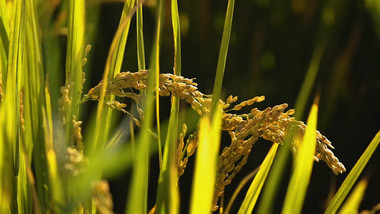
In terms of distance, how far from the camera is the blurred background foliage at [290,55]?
1952mm

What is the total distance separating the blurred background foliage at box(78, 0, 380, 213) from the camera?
195cm

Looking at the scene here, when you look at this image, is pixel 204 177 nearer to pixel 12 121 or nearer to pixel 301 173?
pixel 301 173

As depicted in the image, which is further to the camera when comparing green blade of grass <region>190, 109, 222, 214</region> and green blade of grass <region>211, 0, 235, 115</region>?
green blade of grass <region>211, 0, 235, 115</region>

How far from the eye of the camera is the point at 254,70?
1998 mm

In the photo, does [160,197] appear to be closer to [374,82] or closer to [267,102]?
[267,102]

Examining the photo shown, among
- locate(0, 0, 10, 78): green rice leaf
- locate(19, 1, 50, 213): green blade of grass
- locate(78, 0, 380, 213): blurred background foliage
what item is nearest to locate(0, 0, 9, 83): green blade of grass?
locate(0, 0, 10, 78): green rice leaf

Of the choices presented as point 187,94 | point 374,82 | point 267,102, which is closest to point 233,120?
point 187,94

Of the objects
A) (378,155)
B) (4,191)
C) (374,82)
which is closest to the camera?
(4,191)

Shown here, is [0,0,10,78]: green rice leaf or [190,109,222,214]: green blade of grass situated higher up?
[0,0,10,78]: green rice leaf

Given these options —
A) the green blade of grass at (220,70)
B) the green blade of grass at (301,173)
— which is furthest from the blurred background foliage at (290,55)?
the green blade of grass at (301,173)

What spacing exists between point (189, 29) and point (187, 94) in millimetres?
1255

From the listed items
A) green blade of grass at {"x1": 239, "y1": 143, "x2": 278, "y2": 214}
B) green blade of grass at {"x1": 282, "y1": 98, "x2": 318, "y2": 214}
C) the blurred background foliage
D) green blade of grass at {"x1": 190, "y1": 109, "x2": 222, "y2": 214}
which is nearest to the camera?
green blade of grass at {"x1": 190, "y1": 109, "x2": 222, "y2": 214}

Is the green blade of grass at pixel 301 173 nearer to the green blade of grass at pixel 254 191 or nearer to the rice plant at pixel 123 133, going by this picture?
the rice plant at pixel 123 133

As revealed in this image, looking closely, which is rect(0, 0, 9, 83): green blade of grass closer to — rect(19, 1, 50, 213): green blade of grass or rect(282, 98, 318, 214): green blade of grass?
rect(19, 1, 50, 213): green blade of grass
